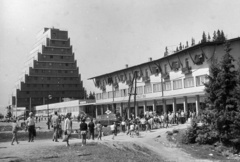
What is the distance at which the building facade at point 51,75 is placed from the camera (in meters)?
104

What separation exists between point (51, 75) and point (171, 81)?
67.9 m

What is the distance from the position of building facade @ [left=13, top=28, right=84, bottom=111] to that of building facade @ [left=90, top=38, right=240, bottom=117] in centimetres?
4453

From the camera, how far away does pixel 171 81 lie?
154ft

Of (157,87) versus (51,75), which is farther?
(51,75)

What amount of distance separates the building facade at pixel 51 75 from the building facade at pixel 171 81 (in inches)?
1753

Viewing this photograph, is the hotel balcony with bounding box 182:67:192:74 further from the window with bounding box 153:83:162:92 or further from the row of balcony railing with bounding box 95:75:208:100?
the window with bounding box 153:83:162:92

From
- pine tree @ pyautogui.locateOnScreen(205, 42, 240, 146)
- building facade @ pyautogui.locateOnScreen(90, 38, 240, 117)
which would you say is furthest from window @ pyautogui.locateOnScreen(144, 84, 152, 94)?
pine tree @ pyautogui.locateOnScreen(205, 42, 240, 146)

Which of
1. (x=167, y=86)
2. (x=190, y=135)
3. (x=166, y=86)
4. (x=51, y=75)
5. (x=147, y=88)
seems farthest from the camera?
(x=51, y=75)

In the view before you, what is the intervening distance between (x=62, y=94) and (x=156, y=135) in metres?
84.3

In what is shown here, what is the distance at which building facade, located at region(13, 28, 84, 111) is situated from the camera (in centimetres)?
10400

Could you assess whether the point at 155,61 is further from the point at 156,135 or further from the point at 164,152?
the point at 164,152

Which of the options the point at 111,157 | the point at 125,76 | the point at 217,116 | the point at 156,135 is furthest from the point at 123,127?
the point at 125,76

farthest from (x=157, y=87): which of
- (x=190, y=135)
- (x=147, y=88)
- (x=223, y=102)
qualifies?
(x=190, y=135)

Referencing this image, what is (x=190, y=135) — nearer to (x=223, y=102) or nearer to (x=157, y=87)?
(x=223, y=102)
